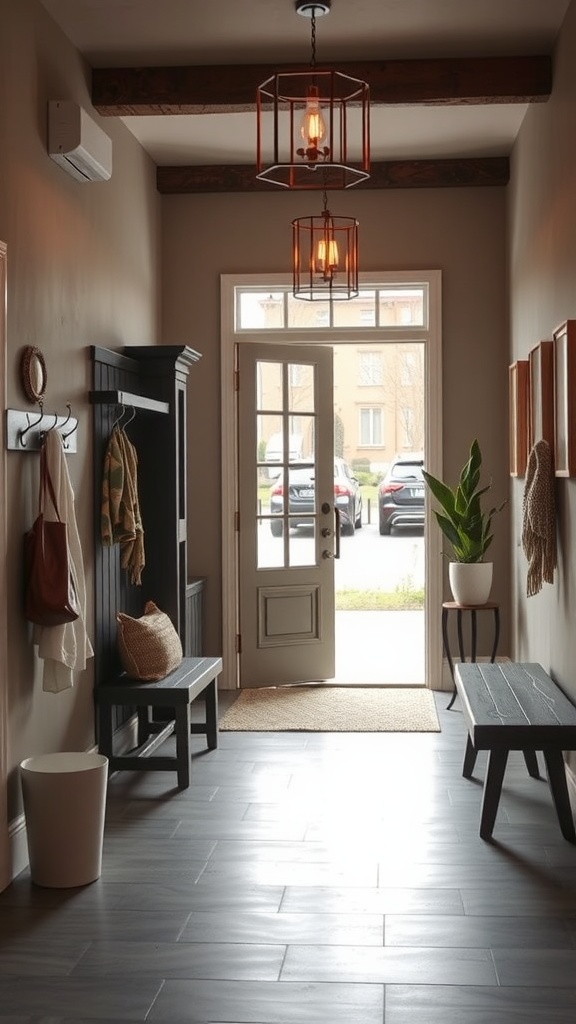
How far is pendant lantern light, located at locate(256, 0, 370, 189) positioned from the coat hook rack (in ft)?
3.71

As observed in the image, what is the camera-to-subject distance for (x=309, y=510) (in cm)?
686

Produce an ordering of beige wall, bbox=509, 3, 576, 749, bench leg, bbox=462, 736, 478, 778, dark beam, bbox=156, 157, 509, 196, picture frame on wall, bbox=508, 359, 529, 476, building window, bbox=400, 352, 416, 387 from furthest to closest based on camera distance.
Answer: building window, bbox=400, 352, 416, 387 → dark beam, bbox=156, 157, 509, 196 → picture frame on wall, bbox=508, 359, 529, 476 → bench leg, bbox=462, 736, 478, 778 → beige wall, bbox=509, 3, 576, 749

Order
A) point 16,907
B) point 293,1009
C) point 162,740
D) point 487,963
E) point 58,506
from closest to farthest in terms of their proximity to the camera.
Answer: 1. point 293,1009
2. point 487,963
3. point 16,907
4. point 58,506
5. point 162,740

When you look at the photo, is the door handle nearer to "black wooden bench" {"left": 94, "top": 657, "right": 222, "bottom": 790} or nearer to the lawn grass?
"black wooden bench" {"left": 94, "top": 657, "right": 222, "bottom": 790}

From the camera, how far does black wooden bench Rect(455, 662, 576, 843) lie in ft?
12.4

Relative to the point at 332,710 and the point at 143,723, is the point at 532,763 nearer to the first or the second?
the point at 332,710

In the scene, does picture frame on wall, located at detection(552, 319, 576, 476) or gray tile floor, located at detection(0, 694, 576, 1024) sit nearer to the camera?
gray tile floor, located at detection(0, 694, 576, 1024)

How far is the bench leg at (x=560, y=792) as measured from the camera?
399 centimetres

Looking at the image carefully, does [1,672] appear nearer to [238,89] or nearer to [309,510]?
[238,89]

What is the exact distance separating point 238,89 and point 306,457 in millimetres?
2480

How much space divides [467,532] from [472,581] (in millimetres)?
272

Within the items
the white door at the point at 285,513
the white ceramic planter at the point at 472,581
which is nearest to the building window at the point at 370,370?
the white door at the point at 285,513

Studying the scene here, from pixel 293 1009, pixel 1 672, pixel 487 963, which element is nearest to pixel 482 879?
pixel 487 963

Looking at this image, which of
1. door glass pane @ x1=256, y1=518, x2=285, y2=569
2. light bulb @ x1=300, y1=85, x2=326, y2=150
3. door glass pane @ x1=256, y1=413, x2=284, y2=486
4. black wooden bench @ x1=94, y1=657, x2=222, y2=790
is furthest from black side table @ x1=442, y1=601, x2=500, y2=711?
light bulb @ x1=300, y1=85, x2=326, y2=150
